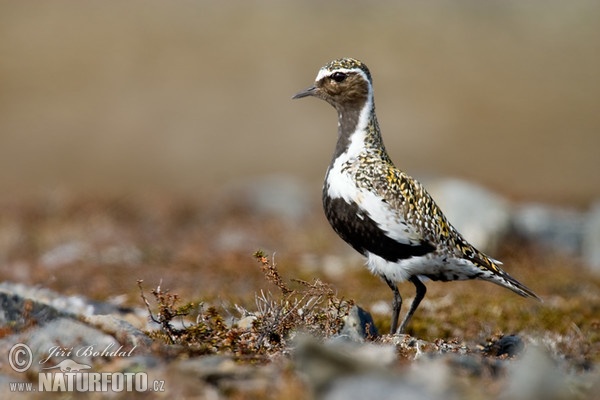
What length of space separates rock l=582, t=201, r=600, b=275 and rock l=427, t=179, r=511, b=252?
1779mm

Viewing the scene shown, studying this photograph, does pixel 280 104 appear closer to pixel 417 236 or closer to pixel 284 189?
pixel 284 189

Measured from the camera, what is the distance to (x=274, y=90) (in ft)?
154

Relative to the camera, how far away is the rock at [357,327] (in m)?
7.55

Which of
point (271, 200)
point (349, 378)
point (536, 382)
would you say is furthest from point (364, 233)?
point (271, 200)

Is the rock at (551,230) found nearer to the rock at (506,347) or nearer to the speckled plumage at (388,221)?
the speckled plumage at (388,221)

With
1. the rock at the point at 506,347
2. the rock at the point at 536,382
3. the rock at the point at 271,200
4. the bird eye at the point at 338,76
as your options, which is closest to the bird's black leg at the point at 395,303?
the rock at the point at 506,347

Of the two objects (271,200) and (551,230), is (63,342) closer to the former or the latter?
(551,230)

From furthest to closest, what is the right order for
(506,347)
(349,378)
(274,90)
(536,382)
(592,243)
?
1. (274,90)
2. (592,243)
3. (506,347)
4. (349,378)
5. (536,382)

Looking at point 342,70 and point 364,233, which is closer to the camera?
point 364,233

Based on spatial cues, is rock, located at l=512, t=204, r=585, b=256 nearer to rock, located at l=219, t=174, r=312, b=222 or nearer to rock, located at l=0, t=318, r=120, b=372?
rock, located at l=219, t=174, r=312, b=222

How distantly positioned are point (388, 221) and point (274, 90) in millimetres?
39584

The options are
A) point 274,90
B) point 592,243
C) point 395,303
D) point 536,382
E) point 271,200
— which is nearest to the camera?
point 536,382

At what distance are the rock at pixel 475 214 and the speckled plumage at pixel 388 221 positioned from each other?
8297mm

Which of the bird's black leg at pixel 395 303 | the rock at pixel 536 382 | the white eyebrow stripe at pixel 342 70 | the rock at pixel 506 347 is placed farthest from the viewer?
the white eyebrow stripe at pixel 342 70
